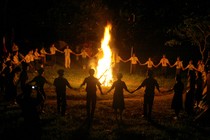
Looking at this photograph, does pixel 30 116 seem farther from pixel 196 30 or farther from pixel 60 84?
pixel 196 30

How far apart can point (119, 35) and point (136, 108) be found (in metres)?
18.8

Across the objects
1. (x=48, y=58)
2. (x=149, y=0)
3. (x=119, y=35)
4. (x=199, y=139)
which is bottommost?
(x=199, y=139)

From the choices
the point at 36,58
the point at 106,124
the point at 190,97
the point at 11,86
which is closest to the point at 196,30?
the point at 36,58

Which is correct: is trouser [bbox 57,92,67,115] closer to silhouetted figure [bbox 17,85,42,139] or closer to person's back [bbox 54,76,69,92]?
person's back [bbox 54,76,69,92]

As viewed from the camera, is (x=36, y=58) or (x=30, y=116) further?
(x=36, y=58)

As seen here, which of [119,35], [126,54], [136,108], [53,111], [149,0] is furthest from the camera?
[126,54]

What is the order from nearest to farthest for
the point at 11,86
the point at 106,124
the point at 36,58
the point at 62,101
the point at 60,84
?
the point at 106,124, the point at 60,84, the point at 62,101, the point at 11,86, the point at 36,58

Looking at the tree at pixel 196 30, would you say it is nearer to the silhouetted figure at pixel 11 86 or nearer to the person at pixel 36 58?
the person at pixel 36 58

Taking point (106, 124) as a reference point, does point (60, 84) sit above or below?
above

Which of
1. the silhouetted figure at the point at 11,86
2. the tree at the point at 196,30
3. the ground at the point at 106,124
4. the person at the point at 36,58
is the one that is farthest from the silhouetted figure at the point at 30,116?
the person at the point at 36,58

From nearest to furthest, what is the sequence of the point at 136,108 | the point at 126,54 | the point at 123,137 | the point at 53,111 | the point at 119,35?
the point at 123,137 < the point at 53,111 < the point at 136,108 < the point at 119,35 < the point at 126,54

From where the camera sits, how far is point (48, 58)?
1346 inches

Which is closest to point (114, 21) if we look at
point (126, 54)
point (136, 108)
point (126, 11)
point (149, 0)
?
point (126, 11)

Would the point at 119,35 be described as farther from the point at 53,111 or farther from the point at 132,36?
the point at 53,111
